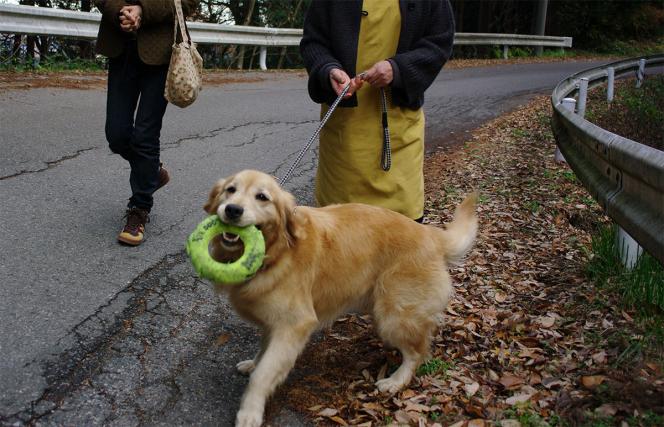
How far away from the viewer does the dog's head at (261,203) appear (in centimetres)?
331

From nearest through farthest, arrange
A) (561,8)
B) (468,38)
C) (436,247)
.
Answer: (436,247), (468,38), (561,8)

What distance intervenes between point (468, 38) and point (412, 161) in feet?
67.5

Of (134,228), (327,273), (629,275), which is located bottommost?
(134,228)

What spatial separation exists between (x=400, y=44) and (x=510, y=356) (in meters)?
2.09

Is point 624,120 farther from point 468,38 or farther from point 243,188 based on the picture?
point 468,38

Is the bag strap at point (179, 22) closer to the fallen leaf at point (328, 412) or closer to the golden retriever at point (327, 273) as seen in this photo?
the golden retriever at point (327, 273)

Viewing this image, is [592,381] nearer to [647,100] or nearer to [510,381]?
[510,381]

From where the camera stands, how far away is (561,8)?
110 ft

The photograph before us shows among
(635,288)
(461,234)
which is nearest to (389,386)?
(461,234)

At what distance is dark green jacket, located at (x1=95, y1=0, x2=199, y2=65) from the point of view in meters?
4.79

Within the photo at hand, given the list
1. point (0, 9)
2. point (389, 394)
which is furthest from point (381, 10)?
point (0, 9)

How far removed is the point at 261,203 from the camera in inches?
134

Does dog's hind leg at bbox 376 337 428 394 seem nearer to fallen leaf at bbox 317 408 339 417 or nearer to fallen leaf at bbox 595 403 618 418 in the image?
fallen leaf at bbox 317 408 339 417

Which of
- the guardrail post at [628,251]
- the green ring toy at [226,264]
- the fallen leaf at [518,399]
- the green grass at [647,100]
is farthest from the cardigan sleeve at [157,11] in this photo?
the green grass at [647,100]
